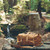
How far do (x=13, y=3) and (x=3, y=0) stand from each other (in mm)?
1440

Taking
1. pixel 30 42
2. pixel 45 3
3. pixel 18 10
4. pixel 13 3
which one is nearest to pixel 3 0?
pixel 13 3

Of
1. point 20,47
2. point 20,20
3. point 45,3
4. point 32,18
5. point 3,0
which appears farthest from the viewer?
point 3,0

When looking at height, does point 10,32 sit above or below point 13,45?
below

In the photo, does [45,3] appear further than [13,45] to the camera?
Yes

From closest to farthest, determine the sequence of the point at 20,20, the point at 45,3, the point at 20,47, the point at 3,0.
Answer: the point at 20,47
the point at 20,20
the point at 45,3
the point at 3,0

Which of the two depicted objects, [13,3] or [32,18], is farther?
[13,3]

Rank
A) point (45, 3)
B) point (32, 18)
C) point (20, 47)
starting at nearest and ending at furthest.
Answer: point (20, 47) < point (32, 18) < point (45, 3)

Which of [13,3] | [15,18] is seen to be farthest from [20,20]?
[13,3]

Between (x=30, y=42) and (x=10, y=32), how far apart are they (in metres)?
8.90

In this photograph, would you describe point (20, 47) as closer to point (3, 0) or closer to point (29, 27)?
point (29, 27)

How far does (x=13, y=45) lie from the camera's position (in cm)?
348

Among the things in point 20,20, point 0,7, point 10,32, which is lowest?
point 10,32

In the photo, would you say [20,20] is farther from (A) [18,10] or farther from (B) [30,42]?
(B) [30,42]

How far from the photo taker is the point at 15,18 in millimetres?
13086
